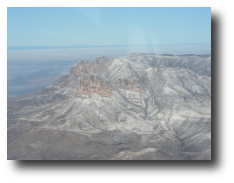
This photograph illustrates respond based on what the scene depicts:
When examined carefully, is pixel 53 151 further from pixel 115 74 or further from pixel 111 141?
pixel 115 74

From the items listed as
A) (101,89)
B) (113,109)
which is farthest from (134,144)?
(101,89)

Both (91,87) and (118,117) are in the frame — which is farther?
(91,87)

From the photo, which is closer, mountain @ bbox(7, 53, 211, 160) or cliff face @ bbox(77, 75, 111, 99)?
mountain @ bbox(7, 53, 211, 160)

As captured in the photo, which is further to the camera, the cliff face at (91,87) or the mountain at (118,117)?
the cliff face at (91,87)

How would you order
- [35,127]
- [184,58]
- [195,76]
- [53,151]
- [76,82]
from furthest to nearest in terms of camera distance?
1. [184,58]
2. [76,82]
3. [195,76]
4. [35,127]
5. [53,151]

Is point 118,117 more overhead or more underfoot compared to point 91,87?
more underfoot
